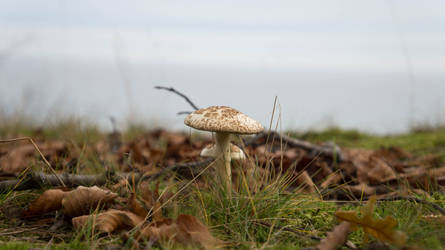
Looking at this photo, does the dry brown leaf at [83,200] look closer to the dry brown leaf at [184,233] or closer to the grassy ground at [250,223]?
the grassy ground at [250,223]

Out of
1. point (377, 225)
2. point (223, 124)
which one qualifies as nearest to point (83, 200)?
point (223, 124)

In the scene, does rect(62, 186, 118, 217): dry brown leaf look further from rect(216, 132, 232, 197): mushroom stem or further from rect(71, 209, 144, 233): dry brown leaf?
rect(216, 132, 232, 197): mushroom stem

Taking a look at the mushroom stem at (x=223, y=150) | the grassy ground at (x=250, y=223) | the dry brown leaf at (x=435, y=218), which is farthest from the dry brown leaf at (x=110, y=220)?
the dry brown leaf at (x=435, y=218)

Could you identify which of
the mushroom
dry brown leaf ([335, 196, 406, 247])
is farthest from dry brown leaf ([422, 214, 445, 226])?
the mushroom

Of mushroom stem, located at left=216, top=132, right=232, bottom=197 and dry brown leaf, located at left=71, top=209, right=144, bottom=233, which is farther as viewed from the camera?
mushroom stem, located at left=216, top=132, right=232, bottom=197

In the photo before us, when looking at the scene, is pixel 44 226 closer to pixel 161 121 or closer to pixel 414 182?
pixel 414 182

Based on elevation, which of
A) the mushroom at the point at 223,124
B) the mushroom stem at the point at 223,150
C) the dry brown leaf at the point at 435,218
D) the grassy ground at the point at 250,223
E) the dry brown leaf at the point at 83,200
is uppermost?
the mushroom at the point at 223,124
